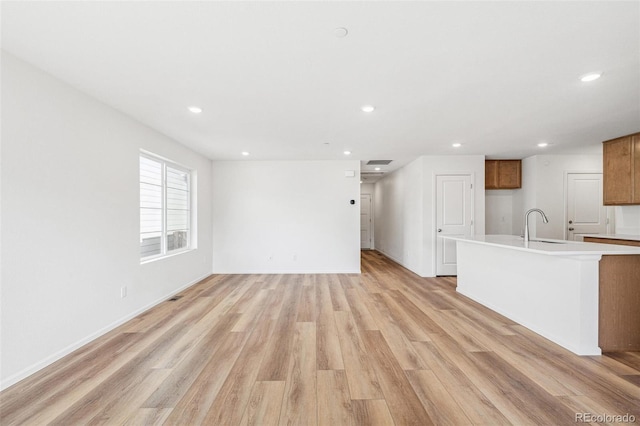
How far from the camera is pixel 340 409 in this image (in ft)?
5.57

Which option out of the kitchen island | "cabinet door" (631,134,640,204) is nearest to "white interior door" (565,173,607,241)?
"cabinet door" (631,134,640,204)

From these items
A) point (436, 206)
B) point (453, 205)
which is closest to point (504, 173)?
point (453, 205)

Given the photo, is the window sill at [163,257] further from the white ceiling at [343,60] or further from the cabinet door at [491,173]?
the cabinet door at [491,173]

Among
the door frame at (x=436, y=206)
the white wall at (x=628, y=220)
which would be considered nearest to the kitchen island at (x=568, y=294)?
the door frame at (x=436, y=206)

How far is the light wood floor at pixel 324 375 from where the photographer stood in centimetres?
167

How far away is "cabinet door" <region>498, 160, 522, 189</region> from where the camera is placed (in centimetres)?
575

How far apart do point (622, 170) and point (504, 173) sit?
176 cm

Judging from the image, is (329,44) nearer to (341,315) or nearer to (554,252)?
(554,252)

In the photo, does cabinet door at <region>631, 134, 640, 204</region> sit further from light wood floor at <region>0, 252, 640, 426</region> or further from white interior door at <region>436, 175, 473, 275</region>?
light wood floor at <region>0, 252, 640, 426</region>

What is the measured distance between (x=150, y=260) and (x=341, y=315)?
108 inches

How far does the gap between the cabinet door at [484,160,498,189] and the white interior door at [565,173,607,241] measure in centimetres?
126

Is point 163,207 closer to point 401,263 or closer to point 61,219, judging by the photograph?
point 61,219

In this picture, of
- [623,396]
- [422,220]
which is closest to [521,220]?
[422,220]

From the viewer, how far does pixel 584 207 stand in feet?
17.5
